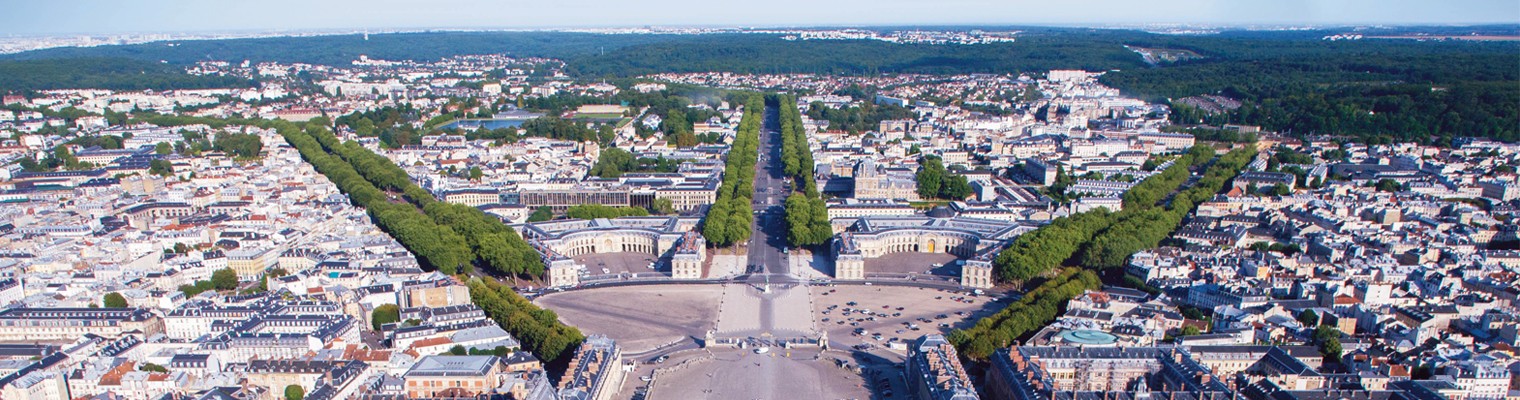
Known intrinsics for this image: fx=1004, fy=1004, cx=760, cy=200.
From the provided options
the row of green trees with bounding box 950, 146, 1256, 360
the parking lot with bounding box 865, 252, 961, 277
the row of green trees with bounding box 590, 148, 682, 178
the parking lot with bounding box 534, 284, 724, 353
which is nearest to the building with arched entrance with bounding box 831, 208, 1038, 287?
the parking lot with bounding box 865, 252, 961, 277

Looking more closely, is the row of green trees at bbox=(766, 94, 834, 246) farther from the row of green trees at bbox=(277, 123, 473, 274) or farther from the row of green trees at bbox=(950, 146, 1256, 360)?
the row of green trees at bbox=(277, 123, 473, 274)

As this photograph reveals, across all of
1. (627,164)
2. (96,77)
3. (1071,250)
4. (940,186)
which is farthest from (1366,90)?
(96,77)

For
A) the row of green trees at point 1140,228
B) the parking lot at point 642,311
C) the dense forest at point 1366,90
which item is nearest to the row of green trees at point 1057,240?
the row of green trees at point 1140,228

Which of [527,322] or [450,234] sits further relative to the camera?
[450,234]

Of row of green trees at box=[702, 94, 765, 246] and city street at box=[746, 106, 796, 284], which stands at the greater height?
row of green trees at box=[702, 94, 765, 246]

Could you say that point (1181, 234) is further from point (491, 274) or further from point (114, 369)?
point (114, 369)

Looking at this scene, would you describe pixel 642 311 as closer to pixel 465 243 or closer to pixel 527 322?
pixel 527 322

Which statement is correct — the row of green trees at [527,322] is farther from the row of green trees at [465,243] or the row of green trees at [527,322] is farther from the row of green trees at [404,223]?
the row of green trees at [404,223]
